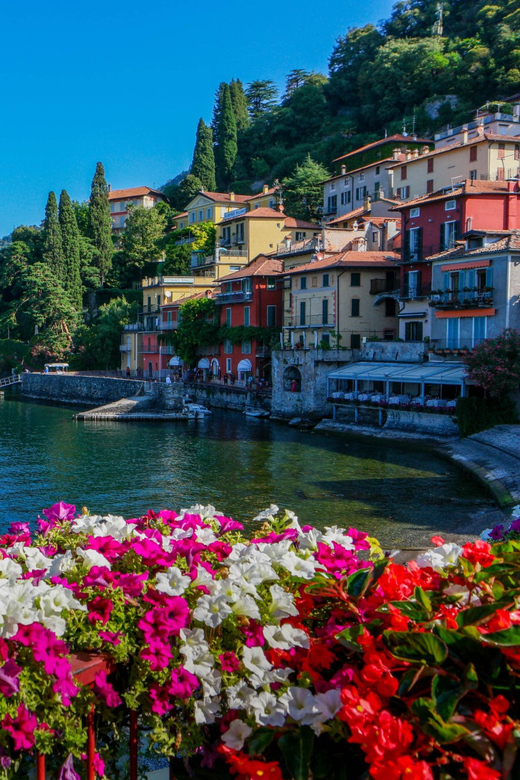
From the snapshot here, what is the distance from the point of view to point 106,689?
3.40m

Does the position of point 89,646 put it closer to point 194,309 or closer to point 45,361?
point 194,309

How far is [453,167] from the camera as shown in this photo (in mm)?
57156

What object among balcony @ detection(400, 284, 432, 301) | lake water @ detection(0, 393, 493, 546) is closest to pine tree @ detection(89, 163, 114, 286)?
lake water @ detection(0, 393, 493, 546)

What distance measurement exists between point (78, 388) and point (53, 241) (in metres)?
21.3

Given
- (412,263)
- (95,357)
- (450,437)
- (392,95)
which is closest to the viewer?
(450,437)

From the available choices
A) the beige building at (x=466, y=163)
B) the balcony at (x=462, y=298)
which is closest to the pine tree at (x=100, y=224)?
the beige building at (x=466, y=163)

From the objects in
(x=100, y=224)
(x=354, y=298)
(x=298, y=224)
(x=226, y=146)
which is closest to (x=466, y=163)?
(x=354, y=298)

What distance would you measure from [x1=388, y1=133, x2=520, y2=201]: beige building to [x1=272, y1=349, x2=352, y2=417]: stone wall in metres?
14.7

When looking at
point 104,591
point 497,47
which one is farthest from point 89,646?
point 497,47

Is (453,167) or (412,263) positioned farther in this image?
(453,167)

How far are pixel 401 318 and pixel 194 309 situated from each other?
82.0ft

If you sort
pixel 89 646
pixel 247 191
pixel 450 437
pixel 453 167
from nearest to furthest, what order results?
1. pixel 89 646
2. pixel 450 437
3. pixel 453 167
4. pixel 247 191

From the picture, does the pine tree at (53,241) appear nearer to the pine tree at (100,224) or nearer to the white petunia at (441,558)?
the pine tree at (100,224)

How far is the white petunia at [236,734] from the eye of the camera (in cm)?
316
